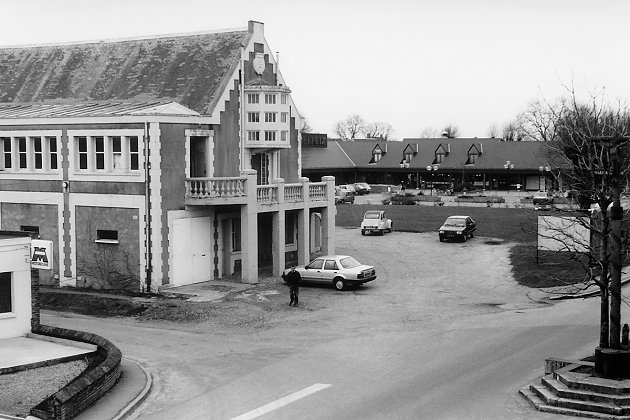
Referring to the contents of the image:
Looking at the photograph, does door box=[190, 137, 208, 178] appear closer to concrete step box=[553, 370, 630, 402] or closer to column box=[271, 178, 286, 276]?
column box=[271, 178, 286, 276]

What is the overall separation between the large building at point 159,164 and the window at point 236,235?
9 cm

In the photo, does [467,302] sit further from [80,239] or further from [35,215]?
[35,215]

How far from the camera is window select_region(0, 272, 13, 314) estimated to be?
26.7 m

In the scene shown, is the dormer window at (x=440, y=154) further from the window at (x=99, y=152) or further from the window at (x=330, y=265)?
the window at (x=99, y=152)

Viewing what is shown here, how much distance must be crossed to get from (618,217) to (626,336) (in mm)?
3031

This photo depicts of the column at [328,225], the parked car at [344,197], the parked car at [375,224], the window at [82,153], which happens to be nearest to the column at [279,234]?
the column at [328,225]

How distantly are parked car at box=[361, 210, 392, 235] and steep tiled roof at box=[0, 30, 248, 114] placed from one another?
19.5 meters

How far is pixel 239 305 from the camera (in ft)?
109

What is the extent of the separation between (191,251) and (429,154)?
68.9 metres

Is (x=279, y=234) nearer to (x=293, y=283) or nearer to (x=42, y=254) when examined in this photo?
(x=293, y=283)

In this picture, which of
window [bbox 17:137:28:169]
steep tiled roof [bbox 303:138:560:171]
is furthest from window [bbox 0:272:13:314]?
steep tiled roof [bbox 303:138:560:171]

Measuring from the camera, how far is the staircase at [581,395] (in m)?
18.7

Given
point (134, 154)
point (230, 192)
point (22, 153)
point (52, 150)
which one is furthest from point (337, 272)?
point (22, 153)

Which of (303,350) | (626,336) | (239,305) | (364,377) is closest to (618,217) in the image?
(626,336)
